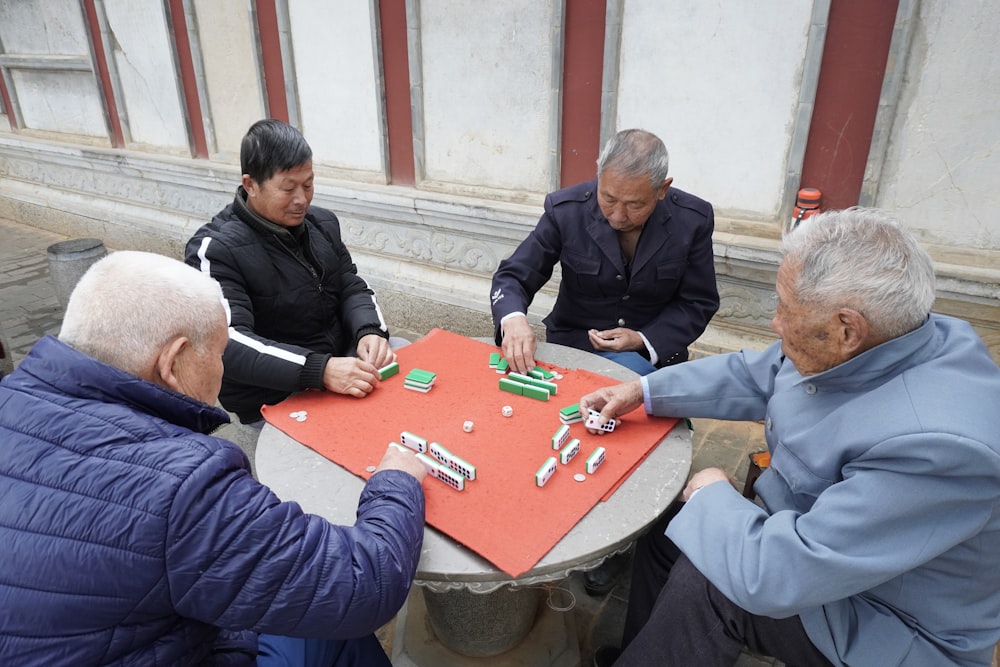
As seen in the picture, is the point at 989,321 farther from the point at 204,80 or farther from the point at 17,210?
the point at 17,210

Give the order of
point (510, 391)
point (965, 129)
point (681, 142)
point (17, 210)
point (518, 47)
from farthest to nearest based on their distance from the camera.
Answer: point (17, 210) → point (518, 47) → point (681, 142) → point (965, 129) → point (510, 391)

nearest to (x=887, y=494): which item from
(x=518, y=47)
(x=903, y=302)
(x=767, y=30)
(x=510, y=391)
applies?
(x=903, y=302)

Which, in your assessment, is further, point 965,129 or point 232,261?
point 965,129

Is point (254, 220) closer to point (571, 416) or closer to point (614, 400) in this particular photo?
point (571, 416)

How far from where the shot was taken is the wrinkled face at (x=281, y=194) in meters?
2.57

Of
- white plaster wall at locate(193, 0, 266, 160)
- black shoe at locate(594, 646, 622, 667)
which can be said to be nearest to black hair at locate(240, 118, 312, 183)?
black shoe at locate(594, 646, 622, 667)

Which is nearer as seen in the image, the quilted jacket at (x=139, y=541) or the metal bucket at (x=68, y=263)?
the quilted jacket at (x=139, y=541)

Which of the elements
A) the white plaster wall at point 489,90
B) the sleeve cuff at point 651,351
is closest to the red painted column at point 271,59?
the white plaster wall at point 489,90

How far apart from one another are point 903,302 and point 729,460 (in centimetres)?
243

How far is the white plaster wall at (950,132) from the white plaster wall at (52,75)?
8.05m

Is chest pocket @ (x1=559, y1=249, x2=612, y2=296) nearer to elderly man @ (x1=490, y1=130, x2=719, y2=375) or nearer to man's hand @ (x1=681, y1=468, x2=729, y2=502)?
elderly man @ (x1=490, y1=130, x2=719, y2=375)

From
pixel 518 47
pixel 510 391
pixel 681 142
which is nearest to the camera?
pixel 510 391

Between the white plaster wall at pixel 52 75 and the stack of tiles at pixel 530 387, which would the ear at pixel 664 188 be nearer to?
the stack of tiles at pixel 530 387

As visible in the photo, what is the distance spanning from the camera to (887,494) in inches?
51.6
